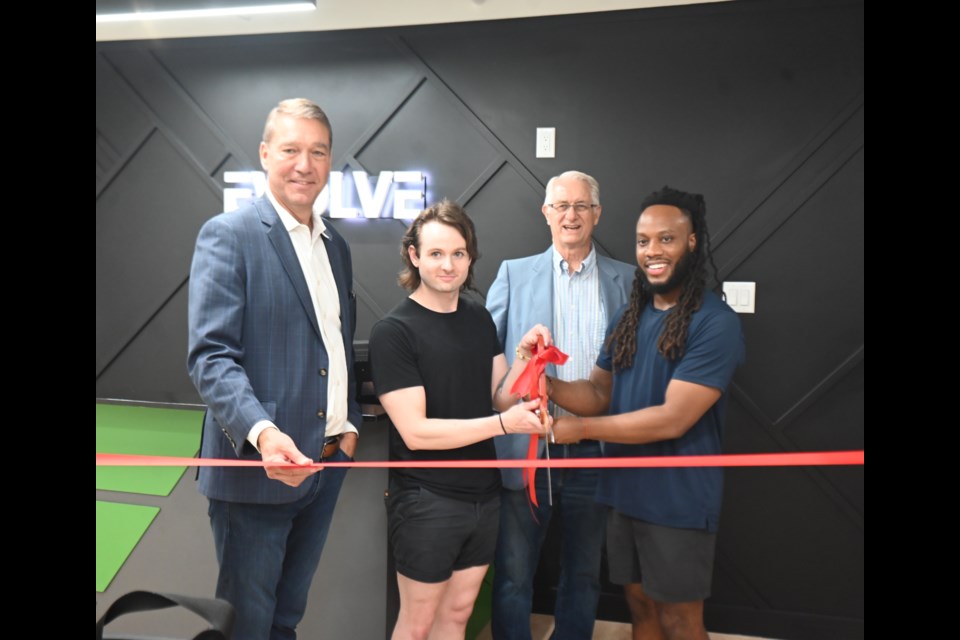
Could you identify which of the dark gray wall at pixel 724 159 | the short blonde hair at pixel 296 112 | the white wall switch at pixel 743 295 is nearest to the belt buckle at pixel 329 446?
the short blonde hair at pixel 296 112

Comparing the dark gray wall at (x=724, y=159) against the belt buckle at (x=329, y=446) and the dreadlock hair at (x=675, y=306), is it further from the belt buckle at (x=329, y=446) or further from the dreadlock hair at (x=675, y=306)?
the belt buckle at (x=329, y=446)

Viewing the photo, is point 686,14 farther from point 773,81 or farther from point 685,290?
point 685,290

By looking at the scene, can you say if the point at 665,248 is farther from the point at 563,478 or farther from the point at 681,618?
Answer: the point at 681,618

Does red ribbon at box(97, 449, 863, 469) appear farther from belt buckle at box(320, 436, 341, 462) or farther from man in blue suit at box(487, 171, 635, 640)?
man in blue suit at box(487, 171, 635, 640)

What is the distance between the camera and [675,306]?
2.53 m

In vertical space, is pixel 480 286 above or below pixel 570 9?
below

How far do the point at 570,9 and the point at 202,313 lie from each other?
7.34 ft

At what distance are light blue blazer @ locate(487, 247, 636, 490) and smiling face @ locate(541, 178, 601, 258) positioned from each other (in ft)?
0.25

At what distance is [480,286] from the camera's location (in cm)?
353

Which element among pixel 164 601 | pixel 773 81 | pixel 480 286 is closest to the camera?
pixel 164 601

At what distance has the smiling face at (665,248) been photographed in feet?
8.46

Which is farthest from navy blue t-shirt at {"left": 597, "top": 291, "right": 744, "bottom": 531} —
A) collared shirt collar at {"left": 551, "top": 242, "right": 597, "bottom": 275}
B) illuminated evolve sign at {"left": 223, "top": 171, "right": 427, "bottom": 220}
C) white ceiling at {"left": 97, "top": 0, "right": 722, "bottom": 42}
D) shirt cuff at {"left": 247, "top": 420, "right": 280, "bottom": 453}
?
white ceiling at {"left": 97, "top": 0, "right": 722, "bottom": 42}
